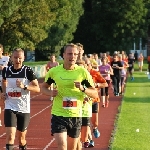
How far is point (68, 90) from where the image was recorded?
30.1 ft

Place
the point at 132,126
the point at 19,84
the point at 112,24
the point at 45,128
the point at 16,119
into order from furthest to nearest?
the point at 112,24
the point at 132,126
the point at 45,128
the point at 16,119
the point at 19,84

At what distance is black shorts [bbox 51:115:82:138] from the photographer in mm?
9070

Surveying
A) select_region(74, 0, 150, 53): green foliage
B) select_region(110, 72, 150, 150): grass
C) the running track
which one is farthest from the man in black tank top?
select_region(74, 0, 150, 53): green foliage

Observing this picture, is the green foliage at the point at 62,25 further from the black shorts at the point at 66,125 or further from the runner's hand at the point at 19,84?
the black shorts at the point at 66,125

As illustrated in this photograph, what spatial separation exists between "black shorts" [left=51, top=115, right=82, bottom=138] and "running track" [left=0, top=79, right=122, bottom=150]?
3901mm

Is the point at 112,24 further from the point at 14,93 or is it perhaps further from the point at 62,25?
the point at 14,93

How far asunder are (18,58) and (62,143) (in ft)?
8.19

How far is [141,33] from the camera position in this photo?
82875mm

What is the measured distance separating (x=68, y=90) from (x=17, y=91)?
2106mm

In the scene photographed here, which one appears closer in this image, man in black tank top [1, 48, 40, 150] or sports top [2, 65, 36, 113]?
man in black tank top [1, 48, 40, 150]

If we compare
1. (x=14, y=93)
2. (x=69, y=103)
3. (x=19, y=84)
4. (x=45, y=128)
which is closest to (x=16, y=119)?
(x=14, y=93)

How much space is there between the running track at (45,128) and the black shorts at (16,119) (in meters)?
1.87

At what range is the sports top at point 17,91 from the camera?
435 inches

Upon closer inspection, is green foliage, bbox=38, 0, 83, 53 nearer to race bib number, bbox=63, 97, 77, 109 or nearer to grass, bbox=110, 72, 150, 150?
grass, bbox=110, 72, 150, 150
